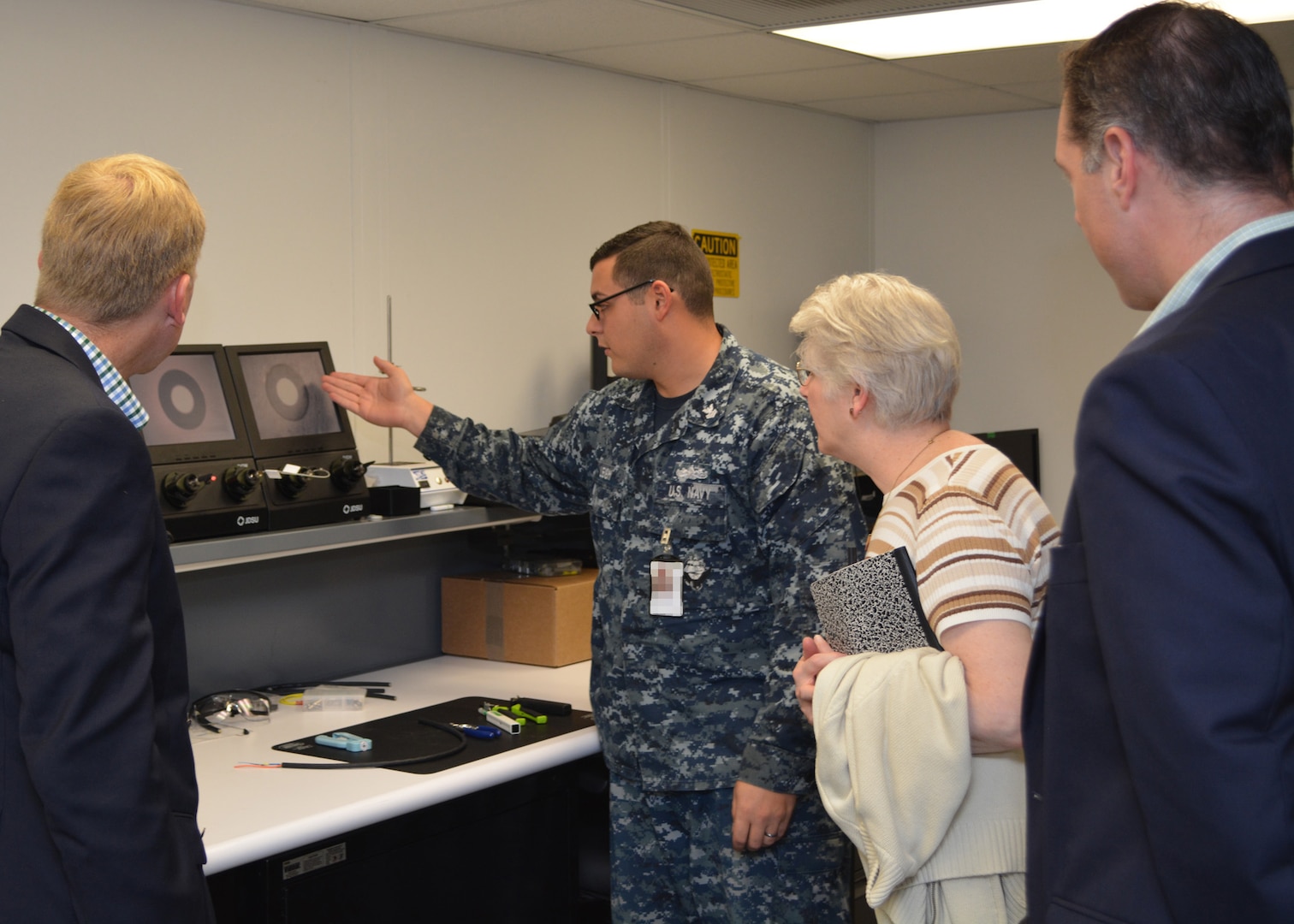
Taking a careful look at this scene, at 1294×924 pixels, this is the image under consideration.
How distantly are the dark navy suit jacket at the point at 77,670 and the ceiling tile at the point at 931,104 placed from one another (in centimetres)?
299

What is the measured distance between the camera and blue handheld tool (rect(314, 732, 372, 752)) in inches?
87.6

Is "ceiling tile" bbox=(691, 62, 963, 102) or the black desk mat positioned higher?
"ceiling tile" bbox=(691, 62, 963, 102)

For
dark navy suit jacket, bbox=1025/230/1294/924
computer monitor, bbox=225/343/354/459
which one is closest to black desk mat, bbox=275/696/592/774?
computer monitor, bbox=225/343/354/459

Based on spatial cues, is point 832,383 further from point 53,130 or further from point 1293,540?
point 53,130

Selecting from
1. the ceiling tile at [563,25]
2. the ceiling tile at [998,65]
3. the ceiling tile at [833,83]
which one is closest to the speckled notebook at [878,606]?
the ceiling tile at [563,25]

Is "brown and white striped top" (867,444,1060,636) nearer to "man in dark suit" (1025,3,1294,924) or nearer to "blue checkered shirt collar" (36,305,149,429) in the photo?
"man in dark suit" (1025,3,1294,924)

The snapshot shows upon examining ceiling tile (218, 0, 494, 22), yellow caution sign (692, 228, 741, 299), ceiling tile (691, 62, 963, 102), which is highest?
ceiling tile (691, 62, 963, 102)

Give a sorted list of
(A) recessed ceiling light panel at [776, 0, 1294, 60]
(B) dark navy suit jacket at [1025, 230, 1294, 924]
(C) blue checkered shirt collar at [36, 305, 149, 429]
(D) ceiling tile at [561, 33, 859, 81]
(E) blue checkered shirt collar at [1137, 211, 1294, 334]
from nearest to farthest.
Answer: (B) dark navy suit jacket at [1025, 230, 1294, 924], (E) blue checkered shirt collar at [1137, 211, 1294, 334], (C) blue checkered shirt collar at [36, 305, 149, 429], (A) recessed ceiling light panel at [776, 0, 1294, 60], (D) ceiling tile at [561, 33, 859, 81]

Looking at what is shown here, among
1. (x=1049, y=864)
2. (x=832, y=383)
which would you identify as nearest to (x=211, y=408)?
(x=832, y=383)

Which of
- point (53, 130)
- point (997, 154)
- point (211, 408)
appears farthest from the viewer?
point (997, 154)

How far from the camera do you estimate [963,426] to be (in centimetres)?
428

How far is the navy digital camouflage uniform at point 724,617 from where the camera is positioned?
207 cm

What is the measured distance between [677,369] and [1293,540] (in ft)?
4.88

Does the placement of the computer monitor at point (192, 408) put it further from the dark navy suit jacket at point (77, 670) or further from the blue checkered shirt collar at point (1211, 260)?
the blue checkered shirt collar at point (1211, 260)
